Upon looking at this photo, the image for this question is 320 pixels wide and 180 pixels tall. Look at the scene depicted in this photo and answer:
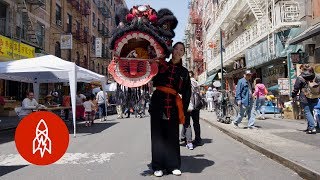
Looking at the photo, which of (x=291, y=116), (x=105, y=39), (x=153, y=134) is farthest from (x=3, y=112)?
(x=105, y=39)

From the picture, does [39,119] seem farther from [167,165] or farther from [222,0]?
[222,0]

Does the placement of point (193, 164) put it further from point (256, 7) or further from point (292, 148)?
point (256, 7)

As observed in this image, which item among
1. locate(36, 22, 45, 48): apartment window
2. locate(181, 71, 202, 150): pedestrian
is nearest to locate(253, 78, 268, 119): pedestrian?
locate(181, 71, 202, 150): pedestrian

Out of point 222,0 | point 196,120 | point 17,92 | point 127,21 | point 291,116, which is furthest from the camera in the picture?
point 222,0

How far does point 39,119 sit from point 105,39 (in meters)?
52.6

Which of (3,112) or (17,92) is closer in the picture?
(3,112)

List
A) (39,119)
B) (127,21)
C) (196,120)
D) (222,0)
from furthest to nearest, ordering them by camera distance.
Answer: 1. (222,0)
2. (196,120)
3. (127,21)
4. (39,119)

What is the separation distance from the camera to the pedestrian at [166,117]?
5.98 m

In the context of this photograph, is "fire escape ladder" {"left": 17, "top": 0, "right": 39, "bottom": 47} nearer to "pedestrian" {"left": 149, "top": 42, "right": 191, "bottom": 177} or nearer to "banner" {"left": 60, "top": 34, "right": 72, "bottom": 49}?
"banner" {"left": 60, "top": 34, "right": 72, "bottom": 49}

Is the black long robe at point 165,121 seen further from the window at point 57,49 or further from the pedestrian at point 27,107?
the window at point 57,49

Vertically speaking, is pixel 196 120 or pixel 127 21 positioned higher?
pixel 127 21

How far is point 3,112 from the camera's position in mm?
25016

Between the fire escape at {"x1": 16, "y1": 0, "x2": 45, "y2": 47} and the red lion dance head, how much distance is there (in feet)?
71.5

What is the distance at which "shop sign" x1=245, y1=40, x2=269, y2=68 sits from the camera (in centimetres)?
2432
